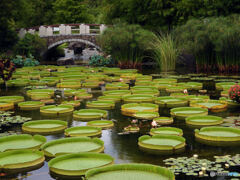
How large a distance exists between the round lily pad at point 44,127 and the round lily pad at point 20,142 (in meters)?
0.88

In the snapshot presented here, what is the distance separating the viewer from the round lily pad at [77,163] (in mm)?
6145

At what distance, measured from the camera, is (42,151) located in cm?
697

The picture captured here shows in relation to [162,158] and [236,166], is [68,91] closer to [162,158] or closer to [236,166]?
→ [162,158]

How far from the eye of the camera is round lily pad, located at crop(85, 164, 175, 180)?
5.68 metres

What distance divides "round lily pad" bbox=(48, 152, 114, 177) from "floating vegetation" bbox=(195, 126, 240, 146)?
8.07 ft

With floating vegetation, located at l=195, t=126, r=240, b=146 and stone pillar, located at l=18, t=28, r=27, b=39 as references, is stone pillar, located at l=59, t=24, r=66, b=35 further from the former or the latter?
floating vegetation, located at l=195, t=126, r=240, b=146

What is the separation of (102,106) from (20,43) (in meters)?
21.8

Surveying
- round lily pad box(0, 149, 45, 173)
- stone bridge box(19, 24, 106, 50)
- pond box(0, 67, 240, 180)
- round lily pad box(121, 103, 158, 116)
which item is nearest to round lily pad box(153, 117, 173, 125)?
pond box(0, 67, 240, 180)

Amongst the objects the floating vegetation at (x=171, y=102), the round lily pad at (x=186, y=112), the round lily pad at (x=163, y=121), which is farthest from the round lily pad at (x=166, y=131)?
the floating vegetation at (x=171, y=102)

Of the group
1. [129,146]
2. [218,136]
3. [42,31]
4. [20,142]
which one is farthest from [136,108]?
[42,31]

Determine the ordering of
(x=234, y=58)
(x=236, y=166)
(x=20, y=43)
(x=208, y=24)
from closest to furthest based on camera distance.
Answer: (x=236, y=166)
(x=234, y=58)
(x=208, y=24)
(x=20, y=43)

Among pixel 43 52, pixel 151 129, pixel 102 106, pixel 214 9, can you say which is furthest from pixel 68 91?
pixel 43 52

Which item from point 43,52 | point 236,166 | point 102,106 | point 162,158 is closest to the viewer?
point 236,166

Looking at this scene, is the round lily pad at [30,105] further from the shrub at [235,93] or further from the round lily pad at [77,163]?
the shrub at [235,93]
